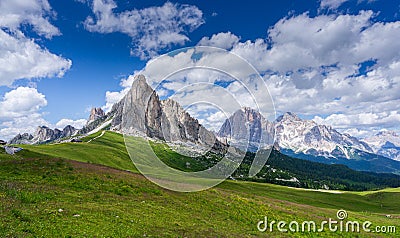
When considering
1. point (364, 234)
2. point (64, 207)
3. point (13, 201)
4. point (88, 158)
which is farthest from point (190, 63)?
point (88, 158)

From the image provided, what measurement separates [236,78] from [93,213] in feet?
57.2

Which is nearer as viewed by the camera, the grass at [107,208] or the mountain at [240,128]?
the mountain at [240,128]

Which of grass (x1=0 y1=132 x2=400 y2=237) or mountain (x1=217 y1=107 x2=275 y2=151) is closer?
mountain (x1=217 y1=107 x2=275 y2=151)

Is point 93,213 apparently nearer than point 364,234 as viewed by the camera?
Yes

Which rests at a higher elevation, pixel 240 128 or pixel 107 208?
pixel 240 128

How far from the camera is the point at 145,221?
80.6 feet

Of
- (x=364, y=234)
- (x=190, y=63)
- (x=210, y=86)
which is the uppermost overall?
(x=190, y=63)

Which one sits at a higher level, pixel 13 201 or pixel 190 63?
pixel 190 63

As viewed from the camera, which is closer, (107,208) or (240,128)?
(240,128)

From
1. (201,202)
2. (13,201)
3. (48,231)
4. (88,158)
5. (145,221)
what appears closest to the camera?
(48,231)

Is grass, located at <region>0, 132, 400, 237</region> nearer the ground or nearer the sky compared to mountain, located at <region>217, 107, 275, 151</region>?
nearer the ground

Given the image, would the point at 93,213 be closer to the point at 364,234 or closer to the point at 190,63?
the point at 190,63

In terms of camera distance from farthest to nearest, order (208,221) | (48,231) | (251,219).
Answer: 1. (251,219)
2. (208,221)
3. (48,231)

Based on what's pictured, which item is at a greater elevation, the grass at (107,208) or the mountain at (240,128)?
the mountain at (240,128)
